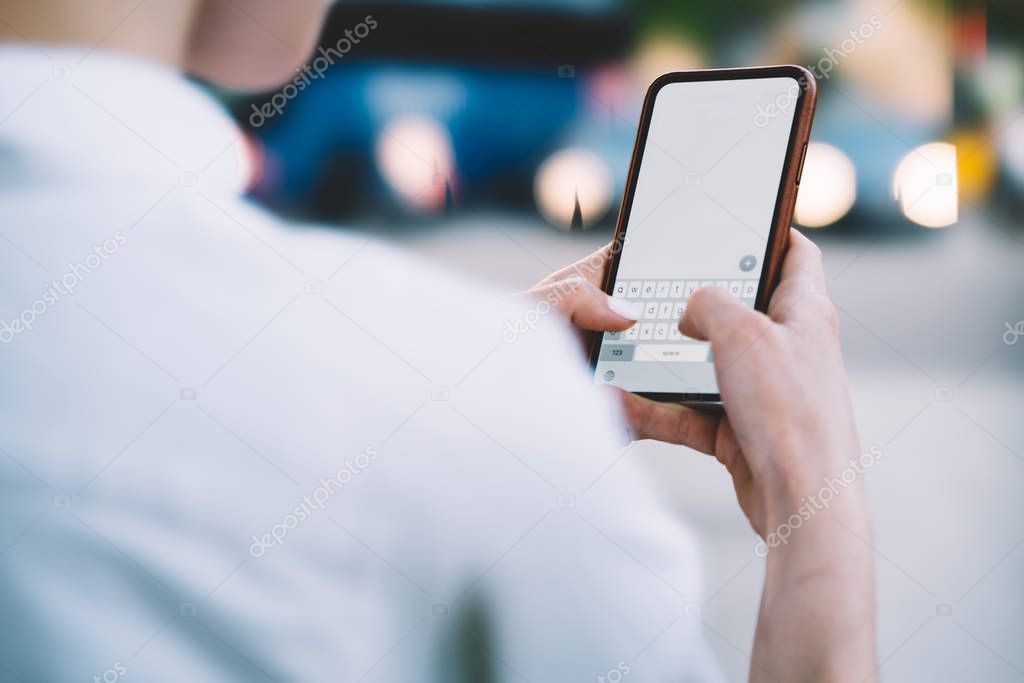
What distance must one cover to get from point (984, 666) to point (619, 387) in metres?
1.04

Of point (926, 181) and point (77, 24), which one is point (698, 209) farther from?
point (926, 181)

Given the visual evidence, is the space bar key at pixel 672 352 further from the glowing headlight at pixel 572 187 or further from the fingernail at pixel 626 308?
the glowing headlight at pixel 572 187

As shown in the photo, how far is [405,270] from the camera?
26 centimetres

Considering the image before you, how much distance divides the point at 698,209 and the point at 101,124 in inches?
14.3

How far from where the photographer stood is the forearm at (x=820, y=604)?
35 cm

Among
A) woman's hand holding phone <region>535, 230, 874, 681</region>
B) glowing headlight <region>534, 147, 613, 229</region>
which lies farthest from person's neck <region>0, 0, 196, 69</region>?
glowing headlight <region>534, 147, 613, 229</region>

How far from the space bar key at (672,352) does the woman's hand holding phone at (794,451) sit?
26 millimetres

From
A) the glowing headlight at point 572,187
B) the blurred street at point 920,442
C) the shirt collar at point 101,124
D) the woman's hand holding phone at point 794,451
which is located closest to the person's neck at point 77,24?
the shirt collar at point 101,124

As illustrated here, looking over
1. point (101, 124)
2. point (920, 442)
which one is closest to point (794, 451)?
point (101, 124)

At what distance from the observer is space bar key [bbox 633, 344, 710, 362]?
516 millimetres

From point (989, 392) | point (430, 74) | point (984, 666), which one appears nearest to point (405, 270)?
point (984, 666)

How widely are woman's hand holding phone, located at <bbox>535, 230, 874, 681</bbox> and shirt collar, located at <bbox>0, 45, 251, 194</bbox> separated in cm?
26

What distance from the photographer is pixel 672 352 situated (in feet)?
1.72

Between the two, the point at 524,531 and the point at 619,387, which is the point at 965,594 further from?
the point at 524,531
